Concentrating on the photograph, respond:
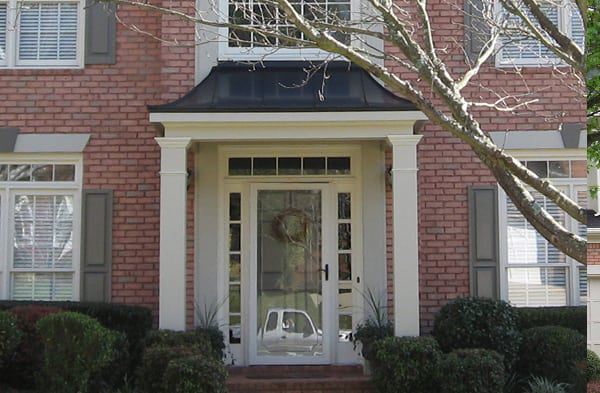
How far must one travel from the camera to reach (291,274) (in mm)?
8875

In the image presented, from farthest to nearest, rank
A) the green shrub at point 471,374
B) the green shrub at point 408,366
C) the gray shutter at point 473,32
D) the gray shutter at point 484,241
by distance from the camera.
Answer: the gray shutter at point 473,32 < the gray shutter at point 484,241 < the green shrub at point 408,366 < the green shrub at point 471,374

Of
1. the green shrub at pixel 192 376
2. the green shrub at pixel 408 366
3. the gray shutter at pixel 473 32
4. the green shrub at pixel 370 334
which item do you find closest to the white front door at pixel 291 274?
the green shrub at pixel 370 334

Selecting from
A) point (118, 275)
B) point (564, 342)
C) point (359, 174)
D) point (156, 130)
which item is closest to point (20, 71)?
point (156, 130)

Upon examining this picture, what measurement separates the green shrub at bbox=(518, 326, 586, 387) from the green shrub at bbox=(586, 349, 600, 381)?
6.07 meters

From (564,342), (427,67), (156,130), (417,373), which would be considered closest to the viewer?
(427,67)

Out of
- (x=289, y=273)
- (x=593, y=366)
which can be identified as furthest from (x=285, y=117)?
(x=593, y=366)

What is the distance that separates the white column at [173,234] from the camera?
7.51m

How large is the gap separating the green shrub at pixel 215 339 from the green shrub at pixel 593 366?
6.18 m

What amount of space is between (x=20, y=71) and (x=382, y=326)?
501 cm

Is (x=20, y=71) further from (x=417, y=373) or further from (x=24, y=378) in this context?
(x=417, y=373)

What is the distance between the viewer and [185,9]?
8.75 m

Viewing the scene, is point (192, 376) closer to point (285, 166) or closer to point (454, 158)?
point (285, 166)

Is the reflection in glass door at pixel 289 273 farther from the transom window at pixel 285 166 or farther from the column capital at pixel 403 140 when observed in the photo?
→ the column capital at pixel 403 140

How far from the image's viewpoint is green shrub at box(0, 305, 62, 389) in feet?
24.9
